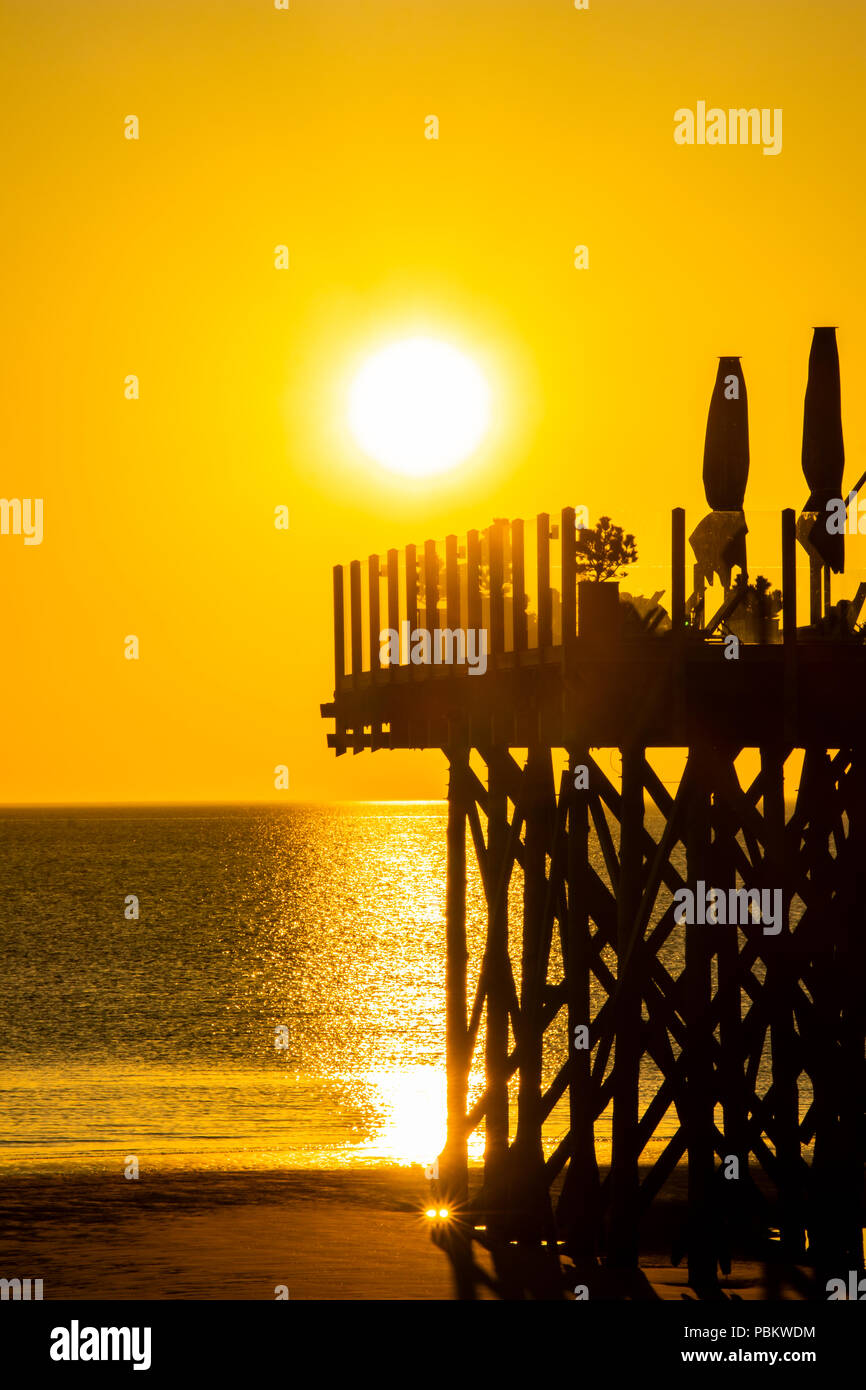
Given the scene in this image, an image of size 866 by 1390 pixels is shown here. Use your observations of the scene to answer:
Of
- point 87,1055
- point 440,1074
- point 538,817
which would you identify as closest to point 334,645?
point 538,817

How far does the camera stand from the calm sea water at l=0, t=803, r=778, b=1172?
32.6 meters

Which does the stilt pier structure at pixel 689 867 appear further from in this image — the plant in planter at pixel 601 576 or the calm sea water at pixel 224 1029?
the calm sea water at pixel 224 1029

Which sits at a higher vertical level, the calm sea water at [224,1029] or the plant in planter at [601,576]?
the plant in planter at [601,576]

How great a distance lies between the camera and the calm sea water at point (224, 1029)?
32625 mm

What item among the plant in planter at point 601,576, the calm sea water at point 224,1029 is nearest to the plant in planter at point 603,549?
the plant in planter at point 601,576

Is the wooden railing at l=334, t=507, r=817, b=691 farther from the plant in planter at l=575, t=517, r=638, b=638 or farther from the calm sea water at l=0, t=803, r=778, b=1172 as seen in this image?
the calm sea water at l=0, t=803, r=778, b=1172

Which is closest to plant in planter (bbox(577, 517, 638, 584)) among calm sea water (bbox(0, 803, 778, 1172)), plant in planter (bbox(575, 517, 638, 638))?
plant in planter (bbox(575, 517, 638, 638))

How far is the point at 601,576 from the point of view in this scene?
661 inches

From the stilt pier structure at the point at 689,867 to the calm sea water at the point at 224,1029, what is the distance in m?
11.7

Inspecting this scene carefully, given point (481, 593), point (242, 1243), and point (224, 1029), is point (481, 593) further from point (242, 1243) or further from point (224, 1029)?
point (224, 1029)

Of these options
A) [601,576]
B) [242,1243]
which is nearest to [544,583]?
[601,576]

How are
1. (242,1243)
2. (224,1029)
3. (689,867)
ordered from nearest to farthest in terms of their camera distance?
1. (689,867)
2. (242,1243)
3. (224,1029)

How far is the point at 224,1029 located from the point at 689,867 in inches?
1654

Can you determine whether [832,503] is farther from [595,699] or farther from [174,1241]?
[174,1241]
